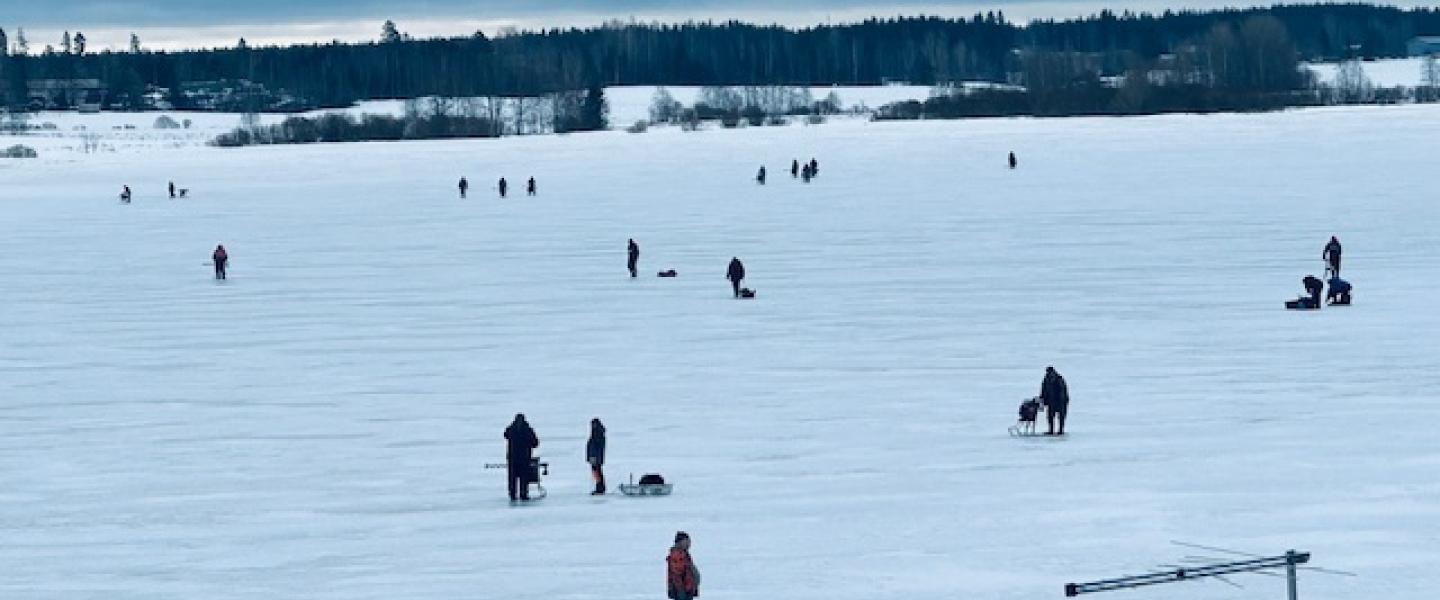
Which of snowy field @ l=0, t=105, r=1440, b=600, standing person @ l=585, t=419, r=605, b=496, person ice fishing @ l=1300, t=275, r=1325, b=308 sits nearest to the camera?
snowy field @ l=0, t=105, r=1440, b=600

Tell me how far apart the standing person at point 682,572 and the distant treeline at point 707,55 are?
13523cm

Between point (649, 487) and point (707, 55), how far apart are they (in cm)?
16148

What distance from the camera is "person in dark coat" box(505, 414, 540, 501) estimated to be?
52.2ft

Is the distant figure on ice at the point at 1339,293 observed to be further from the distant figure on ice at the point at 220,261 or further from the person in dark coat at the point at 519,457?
the distant figure on ice at the point at 220,261

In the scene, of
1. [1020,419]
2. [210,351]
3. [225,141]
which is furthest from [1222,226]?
[225,141]

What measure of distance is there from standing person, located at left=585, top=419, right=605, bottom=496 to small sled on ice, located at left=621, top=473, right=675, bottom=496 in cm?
25

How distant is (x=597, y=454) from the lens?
16172mm

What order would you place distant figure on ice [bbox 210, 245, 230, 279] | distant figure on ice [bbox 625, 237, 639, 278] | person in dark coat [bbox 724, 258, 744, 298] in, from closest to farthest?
person in dark coat [bbox 724, 258, 744, 298] → distant figure on ice [bbox 625, 237, 639, 278] → distant figure on ice [bbox 210, 245, 230, 279]

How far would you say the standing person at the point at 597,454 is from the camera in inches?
635

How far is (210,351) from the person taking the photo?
26109 millimetres

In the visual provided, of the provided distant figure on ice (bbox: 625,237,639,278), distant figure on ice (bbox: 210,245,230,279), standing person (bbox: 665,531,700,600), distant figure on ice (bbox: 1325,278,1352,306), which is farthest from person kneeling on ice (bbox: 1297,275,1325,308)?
standing person (bbox: 665,531,700,600)

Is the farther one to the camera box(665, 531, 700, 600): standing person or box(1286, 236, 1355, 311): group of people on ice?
box(1286, 236, 1355, 311): group of people on ice

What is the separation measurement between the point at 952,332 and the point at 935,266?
8.12 metres

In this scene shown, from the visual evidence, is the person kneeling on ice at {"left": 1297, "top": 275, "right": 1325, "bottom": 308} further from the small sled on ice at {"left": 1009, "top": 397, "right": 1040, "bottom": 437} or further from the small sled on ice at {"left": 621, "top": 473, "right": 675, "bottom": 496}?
the small sled on ice at {"left": 621, "top": 473, "right": 675, "bottom": 496}
